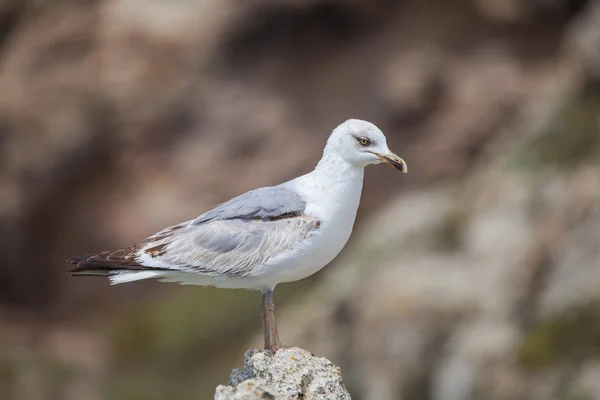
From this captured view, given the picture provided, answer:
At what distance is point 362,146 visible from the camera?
22.2 feet

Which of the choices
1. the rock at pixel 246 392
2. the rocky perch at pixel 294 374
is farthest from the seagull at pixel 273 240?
the rock at pixel 246 392

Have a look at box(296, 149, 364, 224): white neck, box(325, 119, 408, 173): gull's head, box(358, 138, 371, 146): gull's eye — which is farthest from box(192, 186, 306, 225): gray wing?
box(358, 138, 371, 146): gull's eye

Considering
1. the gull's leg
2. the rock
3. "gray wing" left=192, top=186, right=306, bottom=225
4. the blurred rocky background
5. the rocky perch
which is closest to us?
the rock

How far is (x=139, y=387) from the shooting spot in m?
17.7

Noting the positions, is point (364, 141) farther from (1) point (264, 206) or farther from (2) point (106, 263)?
(2) point (106, 263)

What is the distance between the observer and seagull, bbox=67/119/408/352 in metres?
6.69

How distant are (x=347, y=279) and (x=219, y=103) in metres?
7.20

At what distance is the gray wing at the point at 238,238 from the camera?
6.77m

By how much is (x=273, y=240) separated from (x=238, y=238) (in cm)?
31

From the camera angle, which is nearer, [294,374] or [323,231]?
[294,374]

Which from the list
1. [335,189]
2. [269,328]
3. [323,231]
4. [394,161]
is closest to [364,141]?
[394,161]

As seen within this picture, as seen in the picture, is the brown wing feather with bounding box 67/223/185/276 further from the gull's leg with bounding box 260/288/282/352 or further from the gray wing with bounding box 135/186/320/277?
the gull's leg with bounding box 260/288/282/352

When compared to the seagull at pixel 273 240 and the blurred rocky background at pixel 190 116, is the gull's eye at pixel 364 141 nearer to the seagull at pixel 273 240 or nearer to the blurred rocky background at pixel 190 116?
the seagull at pixel 273 240

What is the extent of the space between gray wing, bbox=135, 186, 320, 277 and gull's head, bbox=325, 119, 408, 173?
483 mm
